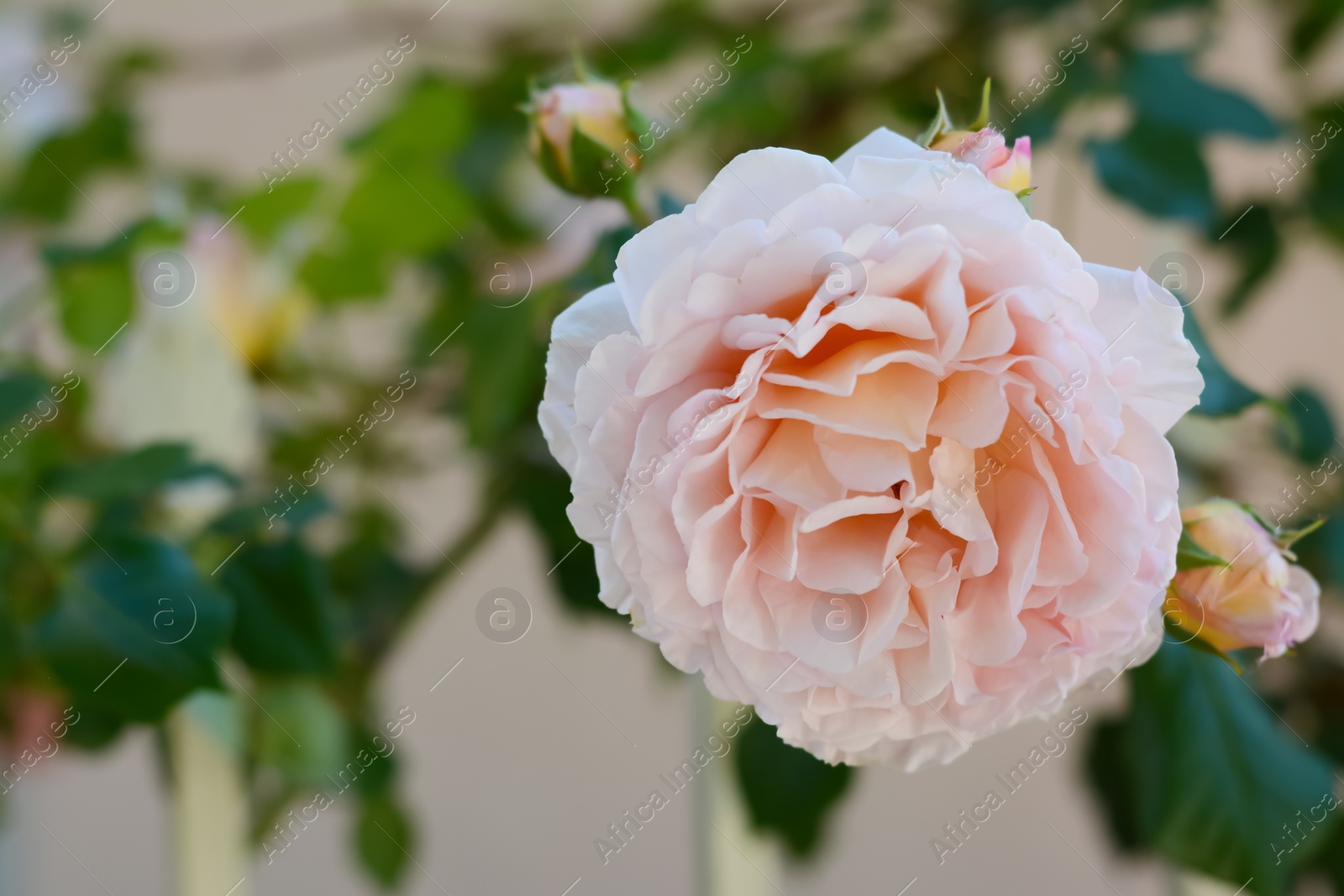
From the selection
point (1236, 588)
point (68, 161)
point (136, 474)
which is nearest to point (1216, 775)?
point (1236, 588)

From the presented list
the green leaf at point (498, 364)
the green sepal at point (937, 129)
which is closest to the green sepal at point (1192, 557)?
the green sepal at point (937, 129)

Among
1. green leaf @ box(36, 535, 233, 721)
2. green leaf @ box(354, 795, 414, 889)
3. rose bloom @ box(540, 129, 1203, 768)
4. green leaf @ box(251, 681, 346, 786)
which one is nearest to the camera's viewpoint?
rose bloom @ box(540, 129, 1203, 768)

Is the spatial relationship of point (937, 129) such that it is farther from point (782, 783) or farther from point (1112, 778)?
point (1112, 778)

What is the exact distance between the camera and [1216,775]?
12.4 inches

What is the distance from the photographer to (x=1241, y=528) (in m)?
0.22

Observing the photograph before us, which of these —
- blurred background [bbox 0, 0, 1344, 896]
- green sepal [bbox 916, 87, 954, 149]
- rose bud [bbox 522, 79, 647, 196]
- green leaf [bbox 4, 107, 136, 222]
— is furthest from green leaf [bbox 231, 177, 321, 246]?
green sepal [bbox 916, 87, 954, 149]

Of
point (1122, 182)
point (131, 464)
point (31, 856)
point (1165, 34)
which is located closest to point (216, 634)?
point (131, 464)

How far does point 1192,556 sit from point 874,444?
0.25ft

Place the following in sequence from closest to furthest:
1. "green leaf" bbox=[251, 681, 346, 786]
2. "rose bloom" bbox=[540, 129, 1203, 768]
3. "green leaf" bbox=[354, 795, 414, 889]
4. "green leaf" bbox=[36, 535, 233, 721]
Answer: "rose bloom" bbox=[540, 129, 1203, 768]
"green leaf" bbox=[36, 535, 233, 721]
"green leaf" bbox=[251, 681, 346, 786]
"green leaf" bbox=[354, 795, 414, 889]

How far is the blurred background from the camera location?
32 cm

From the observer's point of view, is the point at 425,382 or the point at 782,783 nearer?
the point at 782,783

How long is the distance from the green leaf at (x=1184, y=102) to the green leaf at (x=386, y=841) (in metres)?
0.47

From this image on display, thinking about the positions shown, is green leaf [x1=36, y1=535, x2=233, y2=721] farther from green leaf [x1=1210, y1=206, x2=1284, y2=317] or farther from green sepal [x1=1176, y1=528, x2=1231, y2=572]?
green leaf [x1=1210, y1=206, x2=1284, y2=317]

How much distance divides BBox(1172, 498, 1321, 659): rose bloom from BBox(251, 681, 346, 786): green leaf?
0.33 metres
